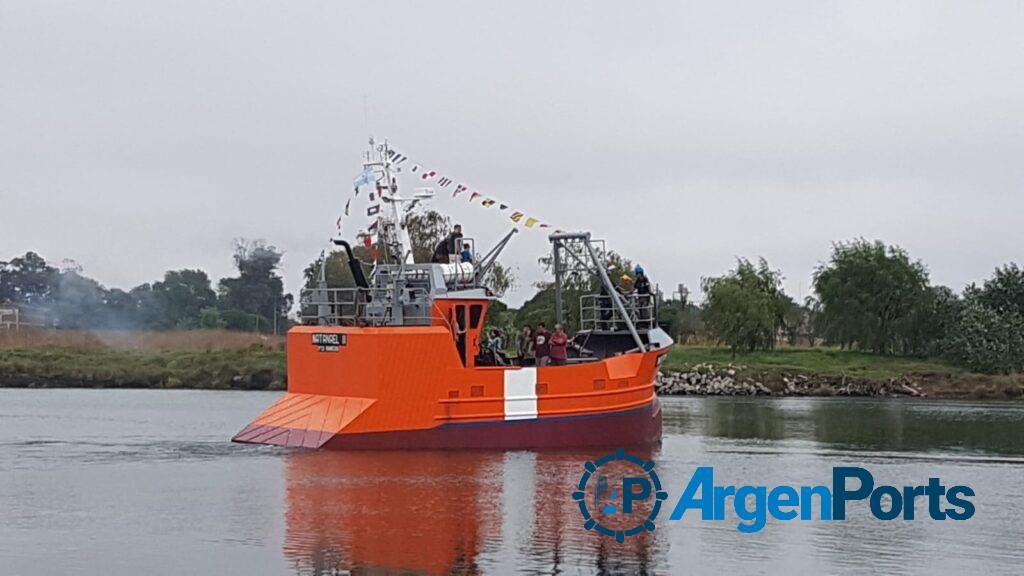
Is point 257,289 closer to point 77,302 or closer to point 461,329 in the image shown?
point 77,302

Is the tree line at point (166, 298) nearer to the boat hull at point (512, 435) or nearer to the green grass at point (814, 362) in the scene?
the green grass at point (814, 362)

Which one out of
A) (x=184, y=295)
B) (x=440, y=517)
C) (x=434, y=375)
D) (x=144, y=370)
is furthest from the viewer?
(x=184, y=295)

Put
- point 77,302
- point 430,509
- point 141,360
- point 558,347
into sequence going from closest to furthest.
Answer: point 430,509, point 558,347, point 141,360, point 77,302

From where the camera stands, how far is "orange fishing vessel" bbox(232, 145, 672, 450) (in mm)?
23938

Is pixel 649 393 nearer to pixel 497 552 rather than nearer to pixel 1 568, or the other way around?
pixel 497 552

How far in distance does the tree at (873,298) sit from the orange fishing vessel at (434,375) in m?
37.6

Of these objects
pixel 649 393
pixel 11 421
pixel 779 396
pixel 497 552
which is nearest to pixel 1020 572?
pixel 497 552

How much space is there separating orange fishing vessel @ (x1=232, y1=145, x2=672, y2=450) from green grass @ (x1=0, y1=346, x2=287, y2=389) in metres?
26.6

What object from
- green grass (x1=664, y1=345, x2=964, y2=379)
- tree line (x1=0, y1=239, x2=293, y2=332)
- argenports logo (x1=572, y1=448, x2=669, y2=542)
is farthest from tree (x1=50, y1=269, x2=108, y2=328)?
argenports logo (x1=572, y1=448, x2=669, y2=542)

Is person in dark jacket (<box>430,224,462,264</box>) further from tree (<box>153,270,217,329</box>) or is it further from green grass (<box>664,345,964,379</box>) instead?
tree (<box>153,270,217,329</box>)

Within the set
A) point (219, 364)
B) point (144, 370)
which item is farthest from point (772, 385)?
point (144, 370)

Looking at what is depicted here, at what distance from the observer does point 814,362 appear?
5731cm

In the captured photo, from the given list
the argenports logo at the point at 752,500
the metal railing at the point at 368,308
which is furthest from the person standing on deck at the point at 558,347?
the argenports logo at the point at 752,500

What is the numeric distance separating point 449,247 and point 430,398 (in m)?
3.68
